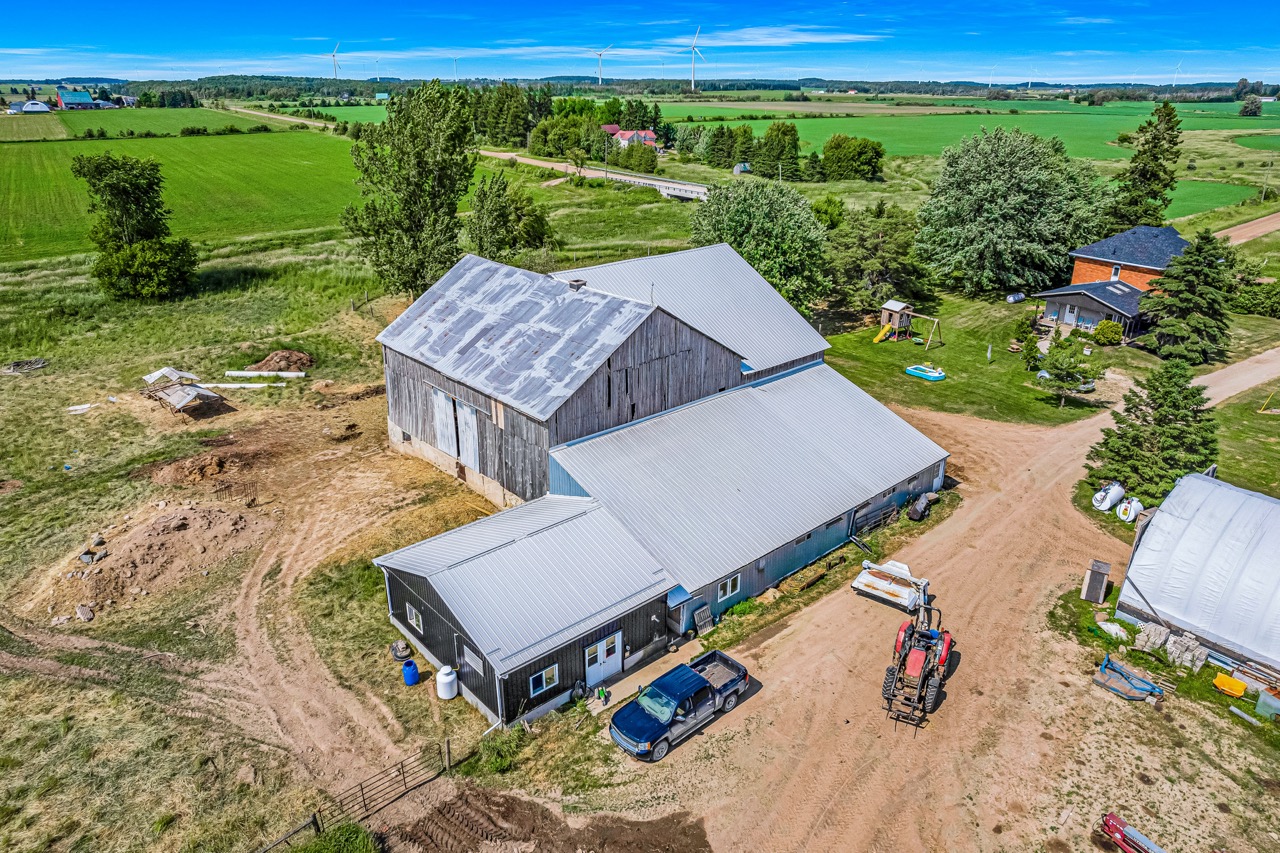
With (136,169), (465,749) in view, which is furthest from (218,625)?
(136,169)

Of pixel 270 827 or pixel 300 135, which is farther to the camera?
pixel 300 135

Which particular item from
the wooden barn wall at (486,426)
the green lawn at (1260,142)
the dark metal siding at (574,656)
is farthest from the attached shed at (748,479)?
the green lawn at (1260,142)

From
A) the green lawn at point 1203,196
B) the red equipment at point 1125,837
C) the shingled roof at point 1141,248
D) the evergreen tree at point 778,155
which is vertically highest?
the evergreen tree at point 778,155

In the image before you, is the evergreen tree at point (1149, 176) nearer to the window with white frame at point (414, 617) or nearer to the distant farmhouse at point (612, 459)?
the distant farmhouse at point (612, 459)

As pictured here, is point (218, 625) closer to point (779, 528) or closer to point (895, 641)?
point (779, 528)

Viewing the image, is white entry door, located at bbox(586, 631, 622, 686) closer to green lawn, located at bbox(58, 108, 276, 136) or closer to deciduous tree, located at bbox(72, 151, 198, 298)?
deciduous tree, located at bbox(72, 151, 198, 298)

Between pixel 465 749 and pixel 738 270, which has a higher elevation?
pixel 738 270

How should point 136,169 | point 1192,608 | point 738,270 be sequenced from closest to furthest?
point 1192,608 → point 738,270 → point 136,169

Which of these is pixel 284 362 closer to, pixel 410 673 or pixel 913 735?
pixel 410 673
